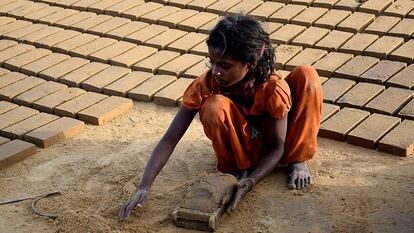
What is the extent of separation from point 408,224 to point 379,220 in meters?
0.13

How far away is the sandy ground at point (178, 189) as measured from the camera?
122 inches

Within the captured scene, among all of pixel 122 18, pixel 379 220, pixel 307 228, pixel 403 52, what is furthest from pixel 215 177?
pixel 122 18

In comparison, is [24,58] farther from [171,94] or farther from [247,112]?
[247,112]

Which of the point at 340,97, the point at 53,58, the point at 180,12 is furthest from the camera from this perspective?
the point at 180,12

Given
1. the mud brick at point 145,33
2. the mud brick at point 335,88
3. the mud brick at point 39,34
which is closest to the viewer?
the mud brick at point 335,88

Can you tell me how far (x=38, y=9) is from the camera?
6.25 meters

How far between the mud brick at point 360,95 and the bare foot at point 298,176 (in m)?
0.90

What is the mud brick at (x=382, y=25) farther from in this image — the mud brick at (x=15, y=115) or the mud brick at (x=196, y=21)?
the mud brick at (x=15, y=115)

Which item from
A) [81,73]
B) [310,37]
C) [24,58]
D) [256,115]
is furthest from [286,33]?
[24,58]

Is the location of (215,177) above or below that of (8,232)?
above

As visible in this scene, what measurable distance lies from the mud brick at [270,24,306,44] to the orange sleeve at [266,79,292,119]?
186 cm

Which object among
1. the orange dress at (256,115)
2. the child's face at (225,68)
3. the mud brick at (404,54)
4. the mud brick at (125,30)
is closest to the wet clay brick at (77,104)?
the mud brick at (125,30)

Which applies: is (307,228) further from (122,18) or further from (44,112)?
(122,18)

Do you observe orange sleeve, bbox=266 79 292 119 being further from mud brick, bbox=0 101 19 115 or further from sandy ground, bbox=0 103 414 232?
mud brick, bbox=0 101 19 115
